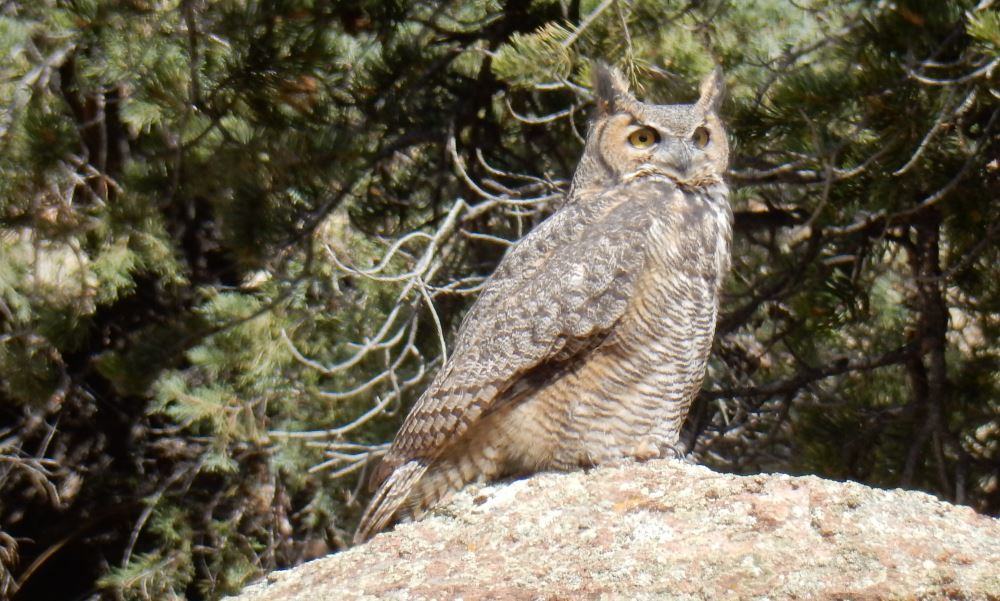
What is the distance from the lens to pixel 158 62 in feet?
10.2

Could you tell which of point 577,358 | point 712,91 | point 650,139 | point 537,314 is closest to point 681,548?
point 577,358

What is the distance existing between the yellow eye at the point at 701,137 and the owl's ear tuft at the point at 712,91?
0.08 metres

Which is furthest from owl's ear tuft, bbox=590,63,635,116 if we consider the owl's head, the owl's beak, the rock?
the rock

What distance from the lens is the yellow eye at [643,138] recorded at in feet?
10.9

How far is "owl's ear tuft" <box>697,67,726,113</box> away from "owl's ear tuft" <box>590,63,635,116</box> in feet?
0.69

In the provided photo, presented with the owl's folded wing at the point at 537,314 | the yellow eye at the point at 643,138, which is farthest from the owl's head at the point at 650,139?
the owl's folded wing at the point at 537,314

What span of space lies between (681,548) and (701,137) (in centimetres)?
158

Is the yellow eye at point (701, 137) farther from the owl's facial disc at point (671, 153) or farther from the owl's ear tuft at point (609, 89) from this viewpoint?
the owl's ear tuft at point (609, 89)

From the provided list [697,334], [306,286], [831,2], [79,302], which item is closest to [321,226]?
[306,286]

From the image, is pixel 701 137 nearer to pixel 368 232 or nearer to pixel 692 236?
pixel 692 236

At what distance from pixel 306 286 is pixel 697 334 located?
1.66 m

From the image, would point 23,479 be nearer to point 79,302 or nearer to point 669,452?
point 79,302

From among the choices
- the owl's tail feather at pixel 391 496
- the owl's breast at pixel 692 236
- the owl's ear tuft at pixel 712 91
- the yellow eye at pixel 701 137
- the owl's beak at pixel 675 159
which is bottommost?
the owl's tail feather at pixel 391 496

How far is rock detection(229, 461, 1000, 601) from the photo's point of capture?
6.36ft
